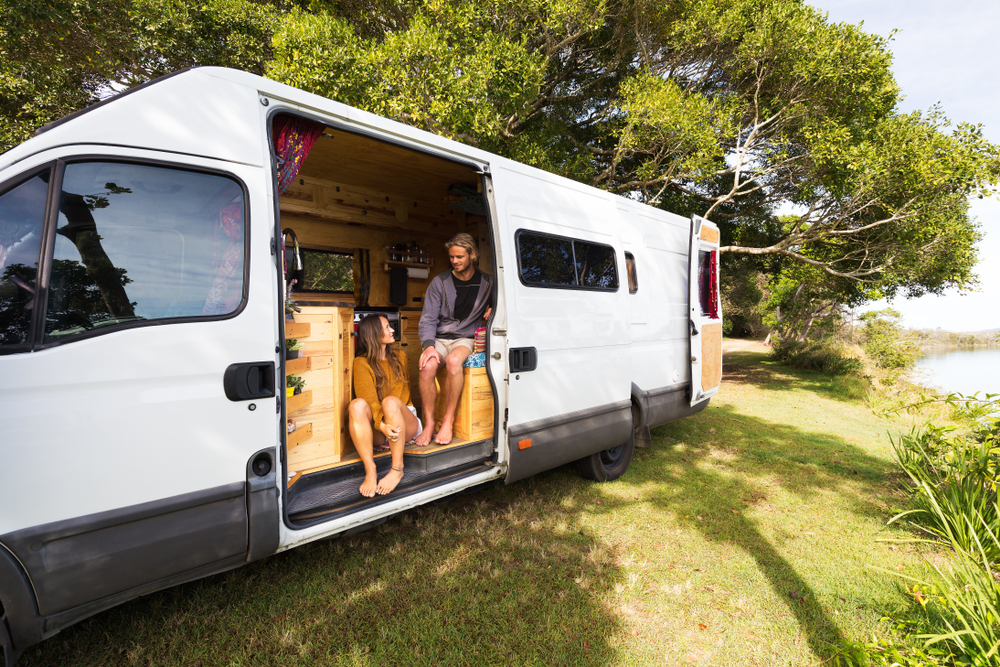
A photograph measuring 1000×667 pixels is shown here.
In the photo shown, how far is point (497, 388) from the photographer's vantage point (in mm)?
3156

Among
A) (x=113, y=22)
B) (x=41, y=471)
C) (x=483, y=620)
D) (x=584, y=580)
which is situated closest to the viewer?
(x=41, y=471)

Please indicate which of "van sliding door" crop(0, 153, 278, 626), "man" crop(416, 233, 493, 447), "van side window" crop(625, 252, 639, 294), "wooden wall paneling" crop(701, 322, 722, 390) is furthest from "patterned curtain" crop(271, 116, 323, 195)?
"wooden wall paneling" crop(701, 322, 722, 390)

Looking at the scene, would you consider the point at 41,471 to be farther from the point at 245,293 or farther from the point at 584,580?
the point at 584,580

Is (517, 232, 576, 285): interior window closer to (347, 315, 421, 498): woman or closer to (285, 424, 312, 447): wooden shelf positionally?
(347, 315, 421, 498): woman

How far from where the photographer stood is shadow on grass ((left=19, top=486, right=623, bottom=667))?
2.12 metres

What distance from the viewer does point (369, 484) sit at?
8.95ft

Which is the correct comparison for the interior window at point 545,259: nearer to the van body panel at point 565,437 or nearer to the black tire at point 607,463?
the van body panel at point 565,437

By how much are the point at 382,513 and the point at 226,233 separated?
1.70 metres

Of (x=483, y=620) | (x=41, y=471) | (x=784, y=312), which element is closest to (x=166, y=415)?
(x=41, y=471)

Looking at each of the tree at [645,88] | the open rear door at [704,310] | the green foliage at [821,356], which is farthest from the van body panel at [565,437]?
the green foliage at [821,356]

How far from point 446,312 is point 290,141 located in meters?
1.83

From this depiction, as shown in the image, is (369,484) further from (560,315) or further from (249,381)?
(560,315)

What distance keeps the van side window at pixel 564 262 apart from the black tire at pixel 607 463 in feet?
5.13

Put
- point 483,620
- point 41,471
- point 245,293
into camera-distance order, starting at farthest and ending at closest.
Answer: point 483,620, point 245,293, point 41,471
